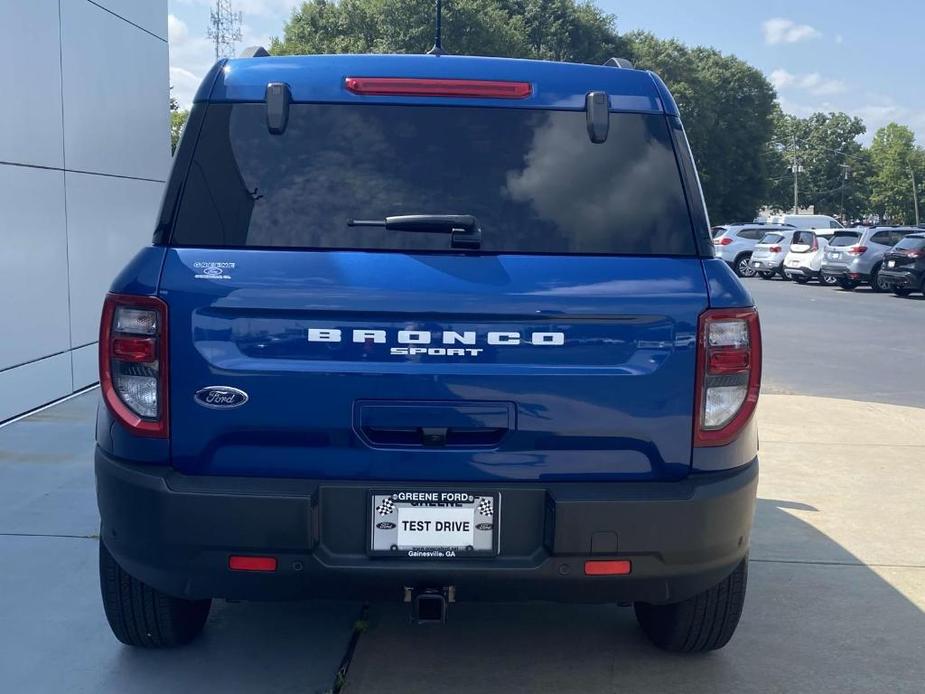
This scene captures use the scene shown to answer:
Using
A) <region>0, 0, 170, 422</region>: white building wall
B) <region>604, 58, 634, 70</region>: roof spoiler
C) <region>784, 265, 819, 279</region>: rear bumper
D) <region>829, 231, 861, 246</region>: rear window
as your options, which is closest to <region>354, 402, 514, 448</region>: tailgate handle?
<region>604, 58, 634, 70</region>: roof spoiler

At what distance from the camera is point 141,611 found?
3.70m

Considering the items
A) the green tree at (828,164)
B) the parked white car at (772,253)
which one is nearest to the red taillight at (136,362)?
the parked white car at (772,253)

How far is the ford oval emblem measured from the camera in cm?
A: 302

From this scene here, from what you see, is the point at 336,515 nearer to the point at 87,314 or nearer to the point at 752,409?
the point at 752,409

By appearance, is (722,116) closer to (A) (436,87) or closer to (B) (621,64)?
(B) (621,64)

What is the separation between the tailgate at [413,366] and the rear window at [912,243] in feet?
76.9

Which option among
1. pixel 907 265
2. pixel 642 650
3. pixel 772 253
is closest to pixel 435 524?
pixel 642 650

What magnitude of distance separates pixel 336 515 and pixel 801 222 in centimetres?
4424

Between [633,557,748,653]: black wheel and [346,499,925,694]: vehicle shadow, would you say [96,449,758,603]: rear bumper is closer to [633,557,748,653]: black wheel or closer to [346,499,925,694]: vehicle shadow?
[633,557,748,653]: black wheel

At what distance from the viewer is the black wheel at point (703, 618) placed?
3.69 meters

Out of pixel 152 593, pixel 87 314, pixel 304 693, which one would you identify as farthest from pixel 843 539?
pixel 87 314

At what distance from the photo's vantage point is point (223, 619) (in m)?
4.23

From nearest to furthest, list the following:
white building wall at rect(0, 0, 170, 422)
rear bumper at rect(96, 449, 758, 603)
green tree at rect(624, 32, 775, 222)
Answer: rear bumper at rect(96, 449, 758, 603) → white building wall at rect(0, 0, 170, 422) → green tree at rect(624, 32, 775, 222)

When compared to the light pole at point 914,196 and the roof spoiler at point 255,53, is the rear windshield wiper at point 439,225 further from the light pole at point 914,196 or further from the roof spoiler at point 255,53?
the light pole at point 914,196
